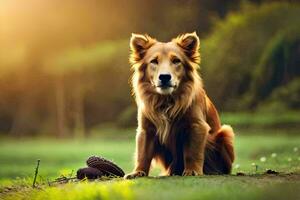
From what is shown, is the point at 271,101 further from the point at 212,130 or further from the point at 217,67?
the point at 212,130

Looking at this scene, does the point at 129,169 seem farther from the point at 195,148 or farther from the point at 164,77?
the point at 164,77

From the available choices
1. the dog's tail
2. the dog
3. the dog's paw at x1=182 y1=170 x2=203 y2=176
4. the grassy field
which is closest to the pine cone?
the dog

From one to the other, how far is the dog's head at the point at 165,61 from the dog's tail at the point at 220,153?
1.11 ft

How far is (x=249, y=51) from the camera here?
233 inches

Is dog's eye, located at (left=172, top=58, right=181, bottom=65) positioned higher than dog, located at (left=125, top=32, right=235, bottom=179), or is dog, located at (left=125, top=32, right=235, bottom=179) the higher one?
dog's eye, located at (left=172, top=58, right=181, bottom=65)

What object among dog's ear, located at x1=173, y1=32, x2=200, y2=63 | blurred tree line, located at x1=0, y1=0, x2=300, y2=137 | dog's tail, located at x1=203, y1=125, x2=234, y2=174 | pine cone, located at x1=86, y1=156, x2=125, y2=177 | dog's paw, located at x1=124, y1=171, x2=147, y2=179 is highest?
blurred tree line, located at x1=0, y1=0, x2=300, y2=137

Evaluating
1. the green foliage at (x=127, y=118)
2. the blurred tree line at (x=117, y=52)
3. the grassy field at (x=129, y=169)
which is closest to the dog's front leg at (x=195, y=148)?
the grassy field at (x=129, y=169)

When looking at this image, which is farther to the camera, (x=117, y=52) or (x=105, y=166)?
(x=117, y=52)

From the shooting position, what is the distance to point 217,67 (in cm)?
582

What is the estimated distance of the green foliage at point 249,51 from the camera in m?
5.73

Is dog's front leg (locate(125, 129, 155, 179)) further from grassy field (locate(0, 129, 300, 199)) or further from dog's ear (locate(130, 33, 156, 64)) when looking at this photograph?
dog's ear (locate(130, 33, 156, 64))

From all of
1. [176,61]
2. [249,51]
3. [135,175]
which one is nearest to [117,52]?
[249,51]

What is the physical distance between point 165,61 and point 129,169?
1459 mm

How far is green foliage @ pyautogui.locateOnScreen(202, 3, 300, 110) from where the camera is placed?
573 centimetres
